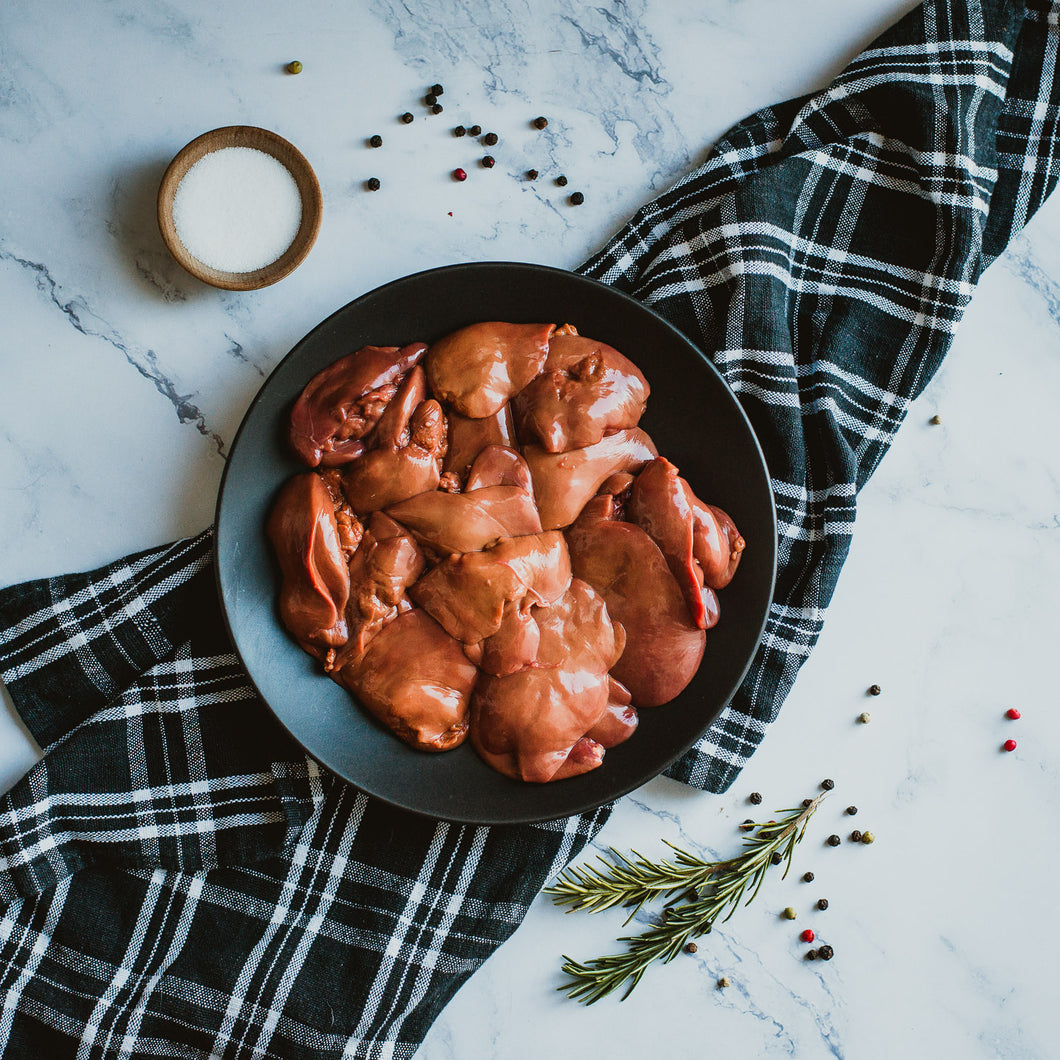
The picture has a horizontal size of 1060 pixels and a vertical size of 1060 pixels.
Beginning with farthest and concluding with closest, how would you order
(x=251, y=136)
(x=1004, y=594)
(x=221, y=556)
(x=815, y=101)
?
1. (x=1004, y=594)
2. (x=815, y=101)
3. (x=251, y=136)
4. (x=221, y=556)

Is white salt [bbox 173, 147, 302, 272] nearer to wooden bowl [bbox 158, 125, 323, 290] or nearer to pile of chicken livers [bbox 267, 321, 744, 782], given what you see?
wooden bowl [bbox 158, 125, 323, 290]

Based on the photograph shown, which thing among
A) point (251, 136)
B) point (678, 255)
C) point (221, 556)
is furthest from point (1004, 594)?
point (251, 136)

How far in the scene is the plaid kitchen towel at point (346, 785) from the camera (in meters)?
2.14

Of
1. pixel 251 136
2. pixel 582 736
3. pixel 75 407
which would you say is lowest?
pixel 582 736

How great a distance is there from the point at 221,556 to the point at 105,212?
0.96 metres

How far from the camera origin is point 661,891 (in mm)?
2285

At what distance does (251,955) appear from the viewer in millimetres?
2174

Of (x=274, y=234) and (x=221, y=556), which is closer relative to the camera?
(x=221, y=556)

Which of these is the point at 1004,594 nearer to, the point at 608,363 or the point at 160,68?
the point at 608,363

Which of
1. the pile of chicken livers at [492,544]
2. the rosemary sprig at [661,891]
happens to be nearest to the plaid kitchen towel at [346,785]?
the rosemary sprig at [661,891]

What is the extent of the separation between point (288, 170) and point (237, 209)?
0.15 meters

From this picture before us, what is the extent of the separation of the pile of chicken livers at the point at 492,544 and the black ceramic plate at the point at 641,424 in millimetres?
48

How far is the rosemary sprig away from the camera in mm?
2240

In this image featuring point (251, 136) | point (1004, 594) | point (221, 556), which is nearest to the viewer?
point (221, 556)
